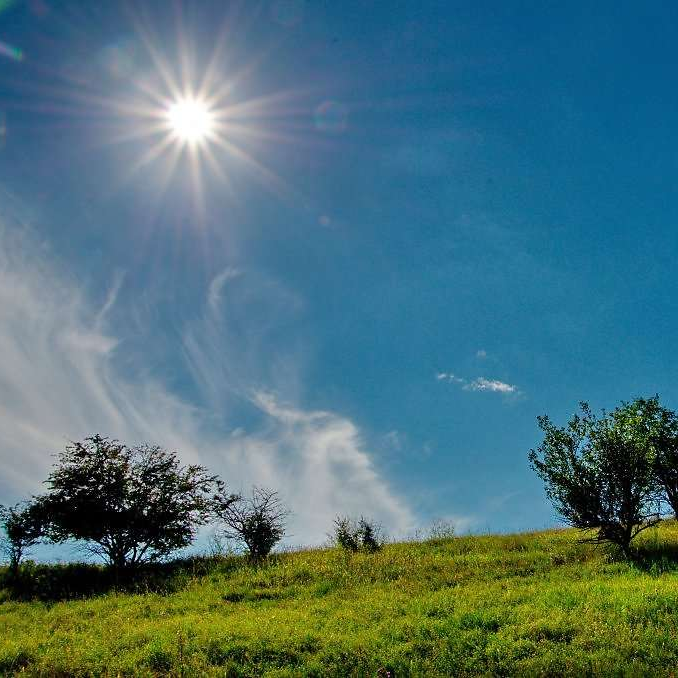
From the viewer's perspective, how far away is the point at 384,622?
1614cm

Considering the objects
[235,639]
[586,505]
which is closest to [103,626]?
[235,639]

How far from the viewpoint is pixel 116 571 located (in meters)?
31.8

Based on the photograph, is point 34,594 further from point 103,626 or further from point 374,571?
point 374,571

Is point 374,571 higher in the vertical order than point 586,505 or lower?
lower

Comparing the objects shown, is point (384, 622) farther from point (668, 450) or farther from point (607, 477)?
point (668, 450)

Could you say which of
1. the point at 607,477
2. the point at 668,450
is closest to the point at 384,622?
the point at 607,477

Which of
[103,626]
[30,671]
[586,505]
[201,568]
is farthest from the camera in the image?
[201,568]

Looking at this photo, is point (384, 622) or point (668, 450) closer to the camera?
point (384, 622)

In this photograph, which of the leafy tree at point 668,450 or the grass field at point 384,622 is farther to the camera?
the leafy tree at point 668,450

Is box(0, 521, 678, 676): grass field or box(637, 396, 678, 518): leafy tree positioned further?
box(637, 396, 678, 518): leafy tree

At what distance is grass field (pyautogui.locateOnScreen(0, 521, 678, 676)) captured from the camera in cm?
1337

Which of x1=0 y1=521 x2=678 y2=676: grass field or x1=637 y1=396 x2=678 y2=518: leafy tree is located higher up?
x1=637 y1=396 x2=678 y2=518: leafy tree

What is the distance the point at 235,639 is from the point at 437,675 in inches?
225

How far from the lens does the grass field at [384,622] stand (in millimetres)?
13373
